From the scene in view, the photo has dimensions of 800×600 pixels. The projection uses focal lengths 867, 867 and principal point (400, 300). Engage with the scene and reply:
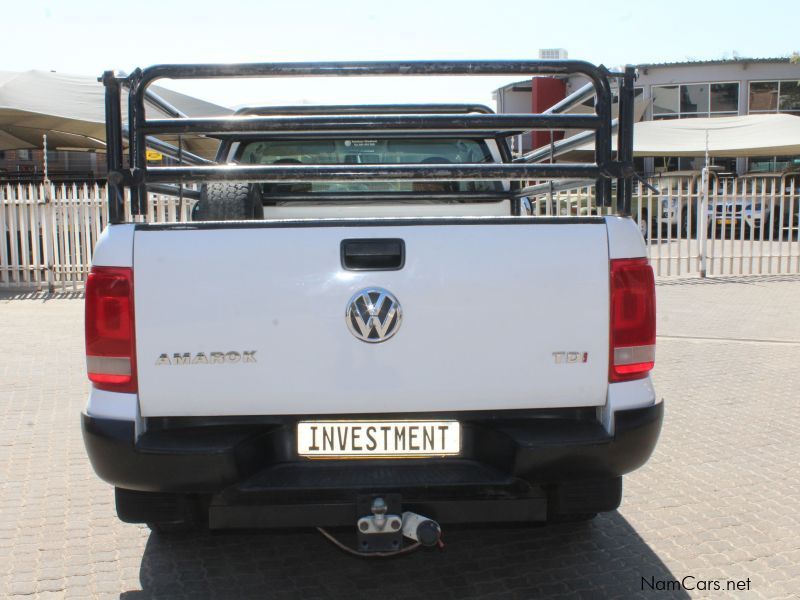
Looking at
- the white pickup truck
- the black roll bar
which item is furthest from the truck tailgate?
the black roll bar

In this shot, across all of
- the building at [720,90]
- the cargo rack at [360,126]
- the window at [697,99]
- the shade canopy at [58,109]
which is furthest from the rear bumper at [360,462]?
the window at [697,99]

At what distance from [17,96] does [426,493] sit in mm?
13280

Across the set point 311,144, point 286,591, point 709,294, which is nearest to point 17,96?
point 311,144

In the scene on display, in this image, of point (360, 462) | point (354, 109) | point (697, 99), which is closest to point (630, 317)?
point (360, 462)

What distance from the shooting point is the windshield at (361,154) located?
5.37 meters

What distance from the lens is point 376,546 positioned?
282cm

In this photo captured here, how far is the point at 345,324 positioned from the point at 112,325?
770 mm

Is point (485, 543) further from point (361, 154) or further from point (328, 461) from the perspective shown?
point (361, 154)

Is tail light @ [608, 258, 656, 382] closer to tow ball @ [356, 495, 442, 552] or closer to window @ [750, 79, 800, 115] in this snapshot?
tow ball @ [356, 495, 442, 552]

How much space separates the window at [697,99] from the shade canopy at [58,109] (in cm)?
2424

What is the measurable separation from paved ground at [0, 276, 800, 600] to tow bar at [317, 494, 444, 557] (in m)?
0.55

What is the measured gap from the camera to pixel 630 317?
2.97 meters

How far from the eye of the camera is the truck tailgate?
112 inches

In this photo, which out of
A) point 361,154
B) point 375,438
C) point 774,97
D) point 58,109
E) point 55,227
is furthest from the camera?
point 774,97
